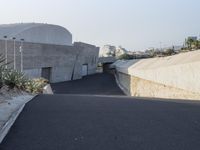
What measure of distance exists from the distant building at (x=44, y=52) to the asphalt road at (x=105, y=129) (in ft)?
142

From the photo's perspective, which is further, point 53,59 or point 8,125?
point 53,59

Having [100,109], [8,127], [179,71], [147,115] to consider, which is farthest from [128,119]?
[179,71]

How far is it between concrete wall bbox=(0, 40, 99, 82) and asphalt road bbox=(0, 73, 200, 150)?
43.3 m

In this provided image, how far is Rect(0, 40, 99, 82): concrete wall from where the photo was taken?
198 feet

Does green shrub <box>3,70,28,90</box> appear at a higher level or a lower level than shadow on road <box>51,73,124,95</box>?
higher

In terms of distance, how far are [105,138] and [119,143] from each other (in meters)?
0.44

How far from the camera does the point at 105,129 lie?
25.5 feet

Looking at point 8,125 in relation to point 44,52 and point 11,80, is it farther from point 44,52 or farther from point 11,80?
point 44,52

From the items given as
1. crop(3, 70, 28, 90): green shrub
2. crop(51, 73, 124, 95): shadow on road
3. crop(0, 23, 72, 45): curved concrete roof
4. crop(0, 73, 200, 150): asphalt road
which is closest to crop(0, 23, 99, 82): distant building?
crop(0, 23, 72, 45): curved concrete roof

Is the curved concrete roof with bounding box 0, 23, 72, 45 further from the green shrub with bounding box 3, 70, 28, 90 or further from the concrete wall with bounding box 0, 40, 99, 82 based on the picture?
the green shrub with bounding box 3, 70, 28, 90

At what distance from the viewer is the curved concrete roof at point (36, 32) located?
3140 inches

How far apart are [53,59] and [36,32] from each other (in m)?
14.5

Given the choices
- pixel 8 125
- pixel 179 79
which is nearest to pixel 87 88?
pixel 179 79

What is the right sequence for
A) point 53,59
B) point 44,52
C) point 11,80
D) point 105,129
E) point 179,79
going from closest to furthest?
point 105,129, point 179,79, point 11,80, point 44,52, point 53,59
